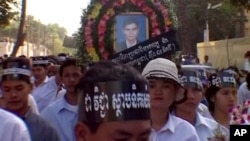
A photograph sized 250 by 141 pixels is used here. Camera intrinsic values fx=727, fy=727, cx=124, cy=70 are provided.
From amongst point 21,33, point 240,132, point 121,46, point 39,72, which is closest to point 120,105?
point 240,132

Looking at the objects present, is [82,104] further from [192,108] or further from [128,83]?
[192,108]

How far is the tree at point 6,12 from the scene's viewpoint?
2017 cm

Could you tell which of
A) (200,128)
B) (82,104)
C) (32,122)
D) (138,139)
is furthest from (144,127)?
(200,128)

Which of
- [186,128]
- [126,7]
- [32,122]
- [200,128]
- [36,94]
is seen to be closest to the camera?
[186,128]

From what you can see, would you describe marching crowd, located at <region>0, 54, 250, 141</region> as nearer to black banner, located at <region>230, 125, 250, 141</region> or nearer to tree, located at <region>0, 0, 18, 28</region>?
black banner, located at <region>230, 125, 250, 141</region>

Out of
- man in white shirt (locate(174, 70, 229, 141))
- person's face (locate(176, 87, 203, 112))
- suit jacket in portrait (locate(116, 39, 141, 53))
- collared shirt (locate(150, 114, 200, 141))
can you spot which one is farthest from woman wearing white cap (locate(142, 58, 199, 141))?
suit jacket in portrait (locate(116, 39, 141, 53))

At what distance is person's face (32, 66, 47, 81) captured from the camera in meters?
10.4

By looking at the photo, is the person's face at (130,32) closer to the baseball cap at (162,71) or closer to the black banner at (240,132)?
the baseball cap at (162,71)

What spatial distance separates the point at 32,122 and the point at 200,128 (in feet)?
4.39

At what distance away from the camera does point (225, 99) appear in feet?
20.5

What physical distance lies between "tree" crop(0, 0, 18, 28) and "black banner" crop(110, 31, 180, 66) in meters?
13.6

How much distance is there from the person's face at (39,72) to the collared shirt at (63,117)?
3867mm

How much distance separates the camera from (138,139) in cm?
283

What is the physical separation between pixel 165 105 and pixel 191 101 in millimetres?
1290
